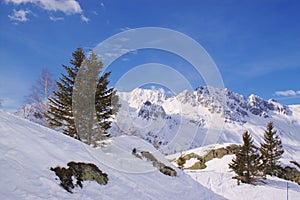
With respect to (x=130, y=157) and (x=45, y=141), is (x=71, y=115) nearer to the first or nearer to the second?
(x=130, y=157)

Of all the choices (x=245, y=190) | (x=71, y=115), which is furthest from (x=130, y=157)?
(x=245, y=190)

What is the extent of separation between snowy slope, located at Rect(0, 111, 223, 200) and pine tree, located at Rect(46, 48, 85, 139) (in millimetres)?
5011

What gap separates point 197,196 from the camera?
16.2 metres

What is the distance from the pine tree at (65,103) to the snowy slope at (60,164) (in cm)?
501

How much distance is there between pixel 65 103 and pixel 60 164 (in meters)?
12.3

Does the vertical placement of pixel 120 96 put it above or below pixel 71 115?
above

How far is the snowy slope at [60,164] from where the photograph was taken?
883 cm

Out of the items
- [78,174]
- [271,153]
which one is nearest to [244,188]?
[271,153]

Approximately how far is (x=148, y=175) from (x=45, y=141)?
636 cm

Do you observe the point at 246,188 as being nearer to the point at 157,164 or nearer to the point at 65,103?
the point at 157,164

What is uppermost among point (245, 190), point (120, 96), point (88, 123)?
point (120, 96)

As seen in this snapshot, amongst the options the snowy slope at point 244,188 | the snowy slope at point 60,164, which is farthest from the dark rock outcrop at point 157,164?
the snowy slope at point 244,188

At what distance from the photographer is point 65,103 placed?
73.7ft

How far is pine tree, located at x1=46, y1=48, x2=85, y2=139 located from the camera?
2199cm
